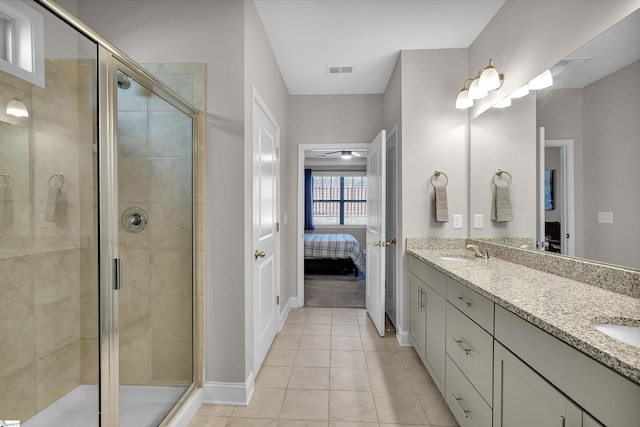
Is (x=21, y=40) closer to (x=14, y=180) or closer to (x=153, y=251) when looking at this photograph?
(x=14, y=180)

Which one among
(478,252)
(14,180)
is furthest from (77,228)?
(478,252)

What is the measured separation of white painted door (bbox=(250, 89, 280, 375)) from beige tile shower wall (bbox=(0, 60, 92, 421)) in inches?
38.6

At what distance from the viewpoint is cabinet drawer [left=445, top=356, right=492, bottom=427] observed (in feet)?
4.25

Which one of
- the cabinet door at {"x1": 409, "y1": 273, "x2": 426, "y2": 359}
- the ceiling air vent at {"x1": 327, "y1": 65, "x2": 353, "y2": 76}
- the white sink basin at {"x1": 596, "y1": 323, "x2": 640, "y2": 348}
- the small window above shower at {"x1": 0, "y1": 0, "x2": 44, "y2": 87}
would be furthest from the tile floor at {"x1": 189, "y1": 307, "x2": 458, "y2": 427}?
the ceiling air vent at {"x1": 327, "y1": 65, "x2": 353, "y2": 76}

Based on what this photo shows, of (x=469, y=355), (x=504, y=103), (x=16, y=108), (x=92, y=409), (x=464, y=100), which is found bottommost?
(x=92, y=409)

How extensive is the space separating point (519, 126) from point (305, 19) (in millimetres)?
1814

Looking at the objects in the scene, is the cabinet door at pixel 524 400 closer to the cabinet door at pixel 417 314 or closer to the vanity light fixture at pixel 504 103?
the cabinet door at pixel 417 314

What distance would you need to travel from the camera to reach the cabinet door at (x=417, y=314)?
2.22 meters

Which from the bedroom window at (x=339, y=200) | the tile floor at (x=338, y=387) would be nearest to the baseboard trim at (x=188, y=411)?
the tile floor at (x=338, y=387)

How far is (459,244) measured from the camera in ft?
8.56

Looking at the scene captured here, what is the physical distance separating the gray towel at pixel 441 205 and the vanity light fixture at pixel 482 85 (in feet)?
2.41

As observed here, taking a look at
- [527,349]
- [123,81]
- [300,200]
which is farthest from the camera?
[300,200]

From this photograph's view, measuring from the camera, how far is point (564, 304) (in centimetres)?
108

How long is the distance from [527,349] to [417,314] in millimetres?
1402
